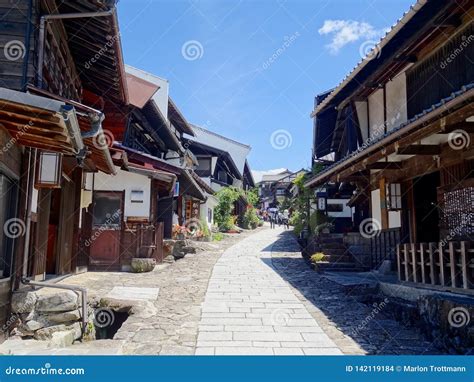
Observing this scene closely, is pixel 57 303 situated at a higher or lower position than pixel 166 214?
lower

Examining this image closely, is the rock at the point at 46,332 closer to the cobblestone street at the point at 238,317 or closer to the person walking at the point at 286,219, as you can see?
the cobblestone street at the point at 238,317

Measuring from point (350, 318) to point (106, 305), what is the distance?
15.2ft

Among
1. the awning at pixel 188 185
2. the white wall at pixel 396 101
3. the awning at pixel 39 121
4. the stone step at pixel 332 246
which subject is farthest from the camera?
the awning at pixel 188 185

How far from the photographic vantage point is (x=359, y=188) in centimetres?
1375

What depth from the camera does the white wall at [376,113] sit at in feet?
39.8

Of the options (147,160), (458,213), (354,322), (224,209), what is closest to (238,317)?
(354,322)

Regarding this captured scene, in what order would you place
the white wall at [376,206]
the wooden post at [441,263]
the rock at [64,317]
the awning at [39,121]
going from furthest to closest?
1. the white wall at [376,206]
2. the wooden post at [441,263]
3. the rock at [64,317]
4. the awning at [39,121]

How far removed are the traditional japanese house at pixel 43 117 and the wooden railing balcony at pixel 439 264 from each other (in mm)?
6153

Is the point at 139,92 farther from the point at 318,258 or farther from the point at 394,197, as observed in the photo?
the point at 394,197

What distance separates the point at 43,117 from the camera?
16.0ft

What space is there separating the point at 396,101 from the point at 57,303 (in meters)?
9.58

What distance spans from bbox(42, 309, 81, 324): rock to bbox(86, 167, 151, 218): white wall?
6613mm

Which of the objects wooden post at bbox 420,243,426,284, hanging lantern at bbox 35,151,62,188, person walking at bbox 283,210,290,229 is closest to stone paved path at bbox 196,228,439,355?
wooden post at bbox 420,243,426,284

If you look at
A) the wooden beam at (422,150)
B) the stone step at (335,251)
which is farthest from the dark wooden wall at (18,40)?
the stone step at (335,251)
